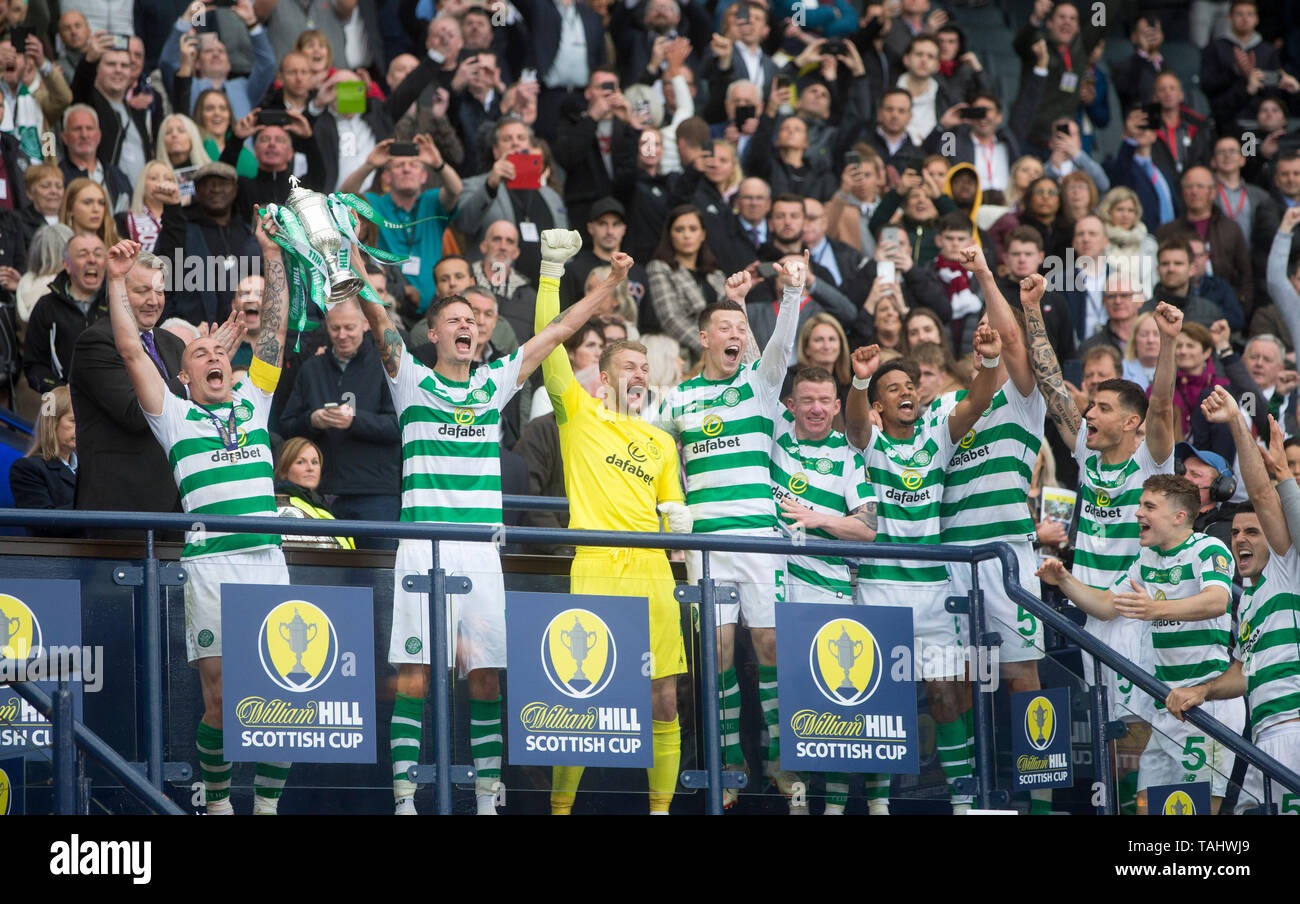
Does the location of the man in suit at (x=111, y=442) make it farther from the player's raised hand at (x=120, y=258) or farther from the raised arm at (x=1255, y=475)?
the raised arm at (x=1255, y=475)

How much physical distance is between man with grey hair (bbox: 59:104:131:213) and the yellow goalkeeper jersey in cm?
412

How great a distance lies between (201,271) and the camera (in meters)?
10.9

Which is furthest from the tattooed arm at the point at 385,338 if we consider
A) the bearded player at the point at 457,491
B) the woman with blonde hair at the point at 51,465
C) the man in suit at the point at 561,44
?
the man in suit at the point at 561,44

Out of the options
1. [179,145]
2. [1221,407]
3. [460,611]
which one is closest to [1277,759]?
[1221,407]

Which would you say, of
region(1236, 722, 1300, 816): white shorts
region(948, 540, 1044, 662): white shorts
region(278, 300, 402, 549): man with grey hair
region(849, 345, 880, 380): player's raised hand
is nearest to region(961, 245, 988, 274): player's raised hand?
region(849, 345, 880, 380): player's raised hand

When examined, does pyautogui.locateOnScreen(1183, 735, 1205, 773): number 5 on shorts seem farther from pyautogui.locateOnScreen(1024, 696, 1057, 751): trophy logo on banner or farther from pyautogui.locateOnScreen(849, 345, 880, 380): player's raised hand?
pyautogui.locateOnScreen(849, 345, 880, 380): player's raised hand

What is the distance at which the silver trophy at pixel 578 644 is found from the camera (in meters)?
7.80

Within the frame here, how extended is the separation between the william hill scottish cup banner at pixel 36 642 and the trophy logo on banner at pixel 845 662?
3.00 meters

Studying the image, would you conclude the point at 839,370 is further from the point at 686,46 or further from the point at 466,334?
the point at 686,46

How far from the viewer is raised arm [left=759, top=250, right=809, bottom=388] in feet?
28.9

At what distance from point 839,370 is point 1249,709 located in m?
3.23

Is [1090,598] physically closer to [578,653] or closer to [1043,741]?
[1043,741]
